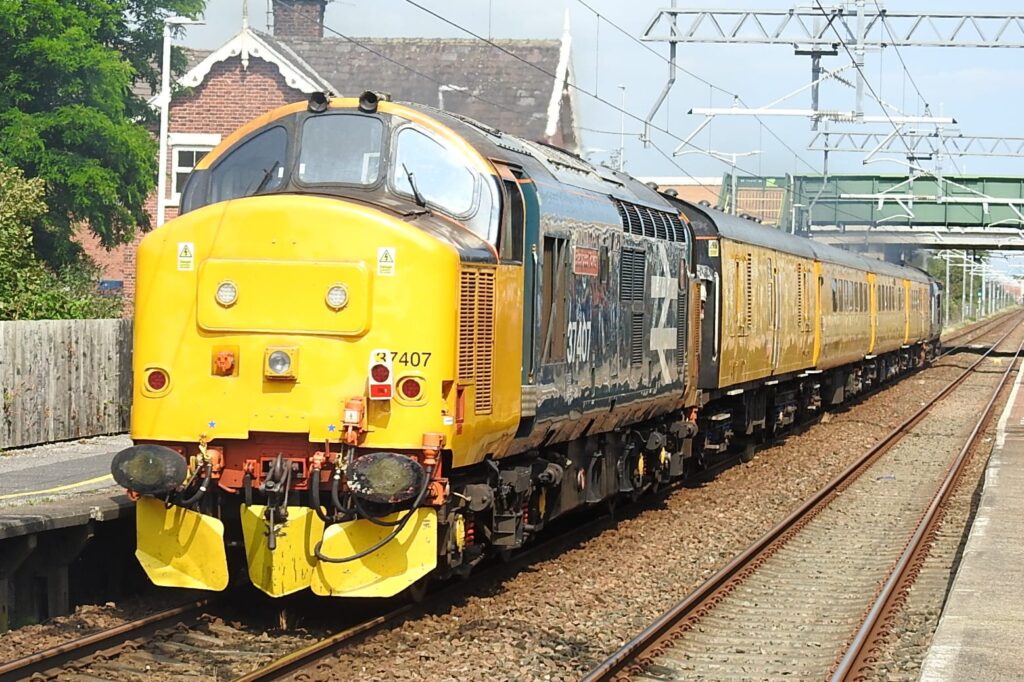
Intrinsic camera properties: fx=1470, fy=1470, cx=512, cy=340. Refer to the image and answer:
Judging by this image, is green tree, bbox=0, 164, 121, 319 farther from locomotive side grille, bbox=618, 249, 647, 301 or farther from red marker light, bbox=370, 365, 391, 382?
red marker light, bbox=370, 365, 391, 382

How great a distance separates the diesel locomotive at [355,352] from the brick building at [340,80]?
24453mm

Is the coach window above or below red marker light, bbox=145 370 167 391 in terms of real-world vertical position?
above

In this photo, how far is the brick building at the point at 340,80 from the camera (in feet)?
114

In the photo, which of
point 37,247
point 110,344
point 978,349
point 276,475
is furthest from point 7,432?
point 978,349

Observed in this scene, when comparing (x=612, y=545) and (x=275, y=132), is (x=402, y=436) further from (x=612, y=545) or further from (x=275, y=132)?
(x=612, y=545)

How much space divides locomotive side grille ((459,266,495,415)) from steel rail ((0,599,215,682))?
8.36 ft

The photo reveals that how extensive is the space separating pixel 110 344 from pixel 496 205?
10.6 m

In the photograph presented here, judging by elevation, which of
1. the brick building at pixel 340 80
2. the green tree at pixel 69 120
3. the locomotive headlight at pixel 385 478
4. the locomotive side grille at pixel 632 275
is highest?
the brick building at pixel 340 80

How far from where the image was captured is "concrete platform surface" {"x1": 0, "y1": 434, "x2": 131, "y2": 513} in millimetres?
12367

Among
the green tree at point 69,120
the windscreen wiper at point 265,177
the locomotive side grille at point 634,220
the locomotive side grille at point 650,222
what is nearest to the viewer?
the windscreen wiper at point 265,177

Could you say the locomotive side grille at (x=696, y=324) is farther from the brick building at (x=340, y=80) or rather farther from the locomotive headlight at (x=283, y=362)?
the brick building at (x=340, y=80)

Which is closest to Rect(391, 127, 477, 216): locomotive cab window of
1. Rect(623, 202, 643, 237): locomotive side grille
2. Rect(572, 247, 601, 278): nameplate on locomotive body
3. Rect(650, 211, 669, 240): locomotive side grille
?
Rect(572, 247, 601, 278): nameplate on locomotive body

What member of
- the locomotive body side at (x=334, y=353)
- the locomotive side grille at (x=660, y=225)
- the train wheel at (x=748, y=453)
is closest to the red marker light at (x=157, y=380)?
the locomotive body side at (x=334, y=353)

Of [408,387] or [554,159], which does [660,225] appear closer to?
[554,159]
